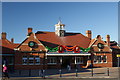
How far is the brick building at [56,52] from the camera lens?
35406 millimetres

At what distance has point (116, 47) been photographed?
44281mm

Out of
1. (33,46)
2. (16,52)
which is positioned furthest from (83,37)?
(16,52)

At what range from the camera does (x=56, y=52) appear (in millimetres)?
35938

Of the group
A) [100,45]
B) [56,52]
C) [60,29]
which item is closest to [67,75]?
[56,52]

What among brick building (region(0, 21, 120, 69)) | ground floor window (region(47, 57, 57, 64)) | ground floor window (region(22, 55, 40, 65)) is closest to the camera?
ground floor window (region(22, 55, 40, 65))

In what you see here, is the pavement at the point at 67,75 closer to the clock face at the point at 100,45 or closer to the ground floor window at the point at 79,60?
the ground floor window at the point at 79,60

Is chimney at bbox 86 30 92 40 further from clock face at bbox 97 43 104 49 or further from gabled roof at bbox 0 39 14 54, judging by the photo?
gabled roof at bbox 0 39 14 54

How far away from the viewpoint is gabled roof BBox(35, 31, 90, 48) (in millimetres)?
39500

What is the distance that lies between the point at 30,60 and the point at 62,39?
9586mm

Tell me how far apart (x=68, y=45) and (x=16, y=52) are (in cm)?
1127

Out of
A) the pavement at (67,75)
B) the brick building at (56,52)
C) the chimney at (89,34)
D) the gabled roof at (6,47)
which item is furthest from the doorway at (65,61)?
the pavement at (67,75)

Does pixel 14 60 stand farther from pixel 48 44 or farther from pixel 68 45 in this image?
pixel 68 45

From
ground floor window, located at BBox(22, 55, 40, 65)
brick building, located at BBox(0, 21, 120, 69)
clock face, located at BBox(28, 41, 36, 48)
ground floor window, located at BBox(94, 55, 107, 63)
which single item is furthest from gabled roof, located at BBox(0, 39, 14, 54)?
ground floor window, located at BBox(94, 55, 107, 63)

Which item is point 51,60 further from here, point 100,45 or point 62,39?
point 100,45
